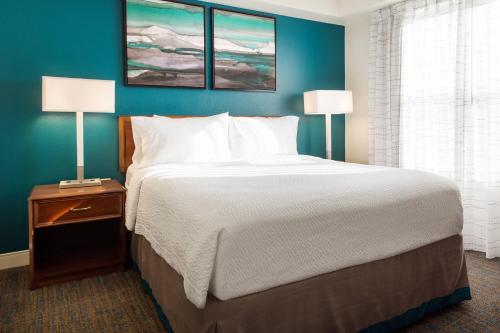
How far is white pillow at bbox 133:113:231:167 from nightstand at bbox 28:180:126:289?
0.39m

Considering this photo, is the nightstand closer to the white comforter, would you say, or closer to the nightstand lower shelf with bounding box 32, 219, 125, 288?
the nightstand lower shelf with bounding box 32, 219, 125, 288

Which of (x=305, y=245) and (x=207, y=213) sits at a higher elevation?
(x=207, y=213)

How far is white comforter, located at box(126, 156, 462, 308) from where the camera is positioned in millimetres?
1332

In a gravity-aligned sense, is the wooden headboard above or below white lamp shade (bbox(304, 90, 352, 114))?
below

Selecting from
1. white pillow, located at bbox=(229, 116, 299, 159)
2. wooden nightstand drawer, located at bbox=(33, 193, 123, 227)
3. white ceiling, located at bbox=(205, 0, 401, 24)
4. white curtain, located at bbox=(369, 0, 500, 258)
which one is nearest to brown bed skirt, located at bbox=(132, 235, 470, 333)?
wooden nightstand drawer, located at bbox=(33, 193, 123, 227)

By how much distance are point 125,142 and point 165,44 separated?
3.29ft

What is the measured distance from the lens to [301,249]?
Answer: 1.47 metres

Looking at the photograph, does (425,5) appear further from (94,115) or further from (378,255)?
(94,115)

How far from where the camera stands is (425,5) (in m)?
3.45

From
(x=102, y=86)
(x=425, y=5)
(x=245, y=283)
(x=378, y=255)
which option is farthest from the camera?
(x=425, y=5)

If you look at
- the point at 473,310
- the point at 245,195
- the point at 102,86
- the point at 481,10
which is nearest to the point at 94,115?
the point at 102,86

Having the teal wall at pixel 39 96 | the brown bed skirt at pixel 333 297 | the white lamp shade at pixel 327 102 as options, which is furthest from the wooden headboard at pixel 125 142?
the white lamp shade at pixel 327 102

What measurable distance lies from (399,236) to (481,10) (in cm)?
243

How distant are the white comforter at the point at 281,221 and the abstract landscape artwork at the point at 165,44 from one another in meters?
1.35
